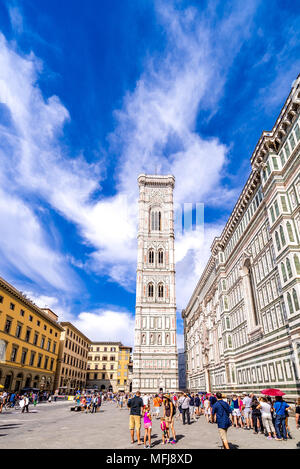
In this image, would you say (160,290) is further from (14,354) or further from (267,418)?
(267,418)

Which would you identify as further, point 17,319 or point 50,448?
point 17,319

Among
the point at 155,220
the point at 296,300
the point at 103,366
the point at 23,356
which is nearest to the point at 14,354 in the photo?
the point at 23,356

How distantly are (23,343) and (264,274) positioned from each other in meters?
35.3

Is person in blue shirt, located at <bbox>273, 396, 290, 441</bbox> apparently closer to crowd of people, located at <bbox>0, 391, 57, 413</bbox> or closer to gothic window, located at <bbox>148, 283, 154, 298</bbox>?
crowd of people, located at <bbox>0, 391, 57, 413</bbox>

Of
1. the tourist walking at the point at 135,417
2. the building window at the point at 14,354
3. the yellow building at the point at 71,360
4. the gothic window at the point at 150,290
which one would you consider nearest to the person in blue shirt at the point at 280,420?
the tourist walking at the point at 135,417

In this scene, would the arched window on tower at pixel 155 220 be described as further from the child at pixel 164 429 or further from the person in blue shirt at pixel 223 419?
the person in blue shirt at pixel 223 419

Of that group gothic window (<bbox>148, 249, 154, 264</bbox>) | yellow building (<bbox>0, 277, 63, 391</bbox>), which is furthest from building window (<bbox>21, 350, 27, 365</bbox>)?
gothic window (<bbox>148, 249, 154, 264</bbox>)

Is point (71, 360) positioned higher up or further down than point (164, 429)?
higher up

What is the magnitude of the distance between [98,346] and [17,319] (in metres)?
58.7

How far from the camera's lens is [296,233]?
66.2ft

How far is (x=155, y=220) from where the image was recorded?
240 ft

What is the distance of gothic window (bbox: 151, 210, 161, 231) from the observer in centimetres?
7250
